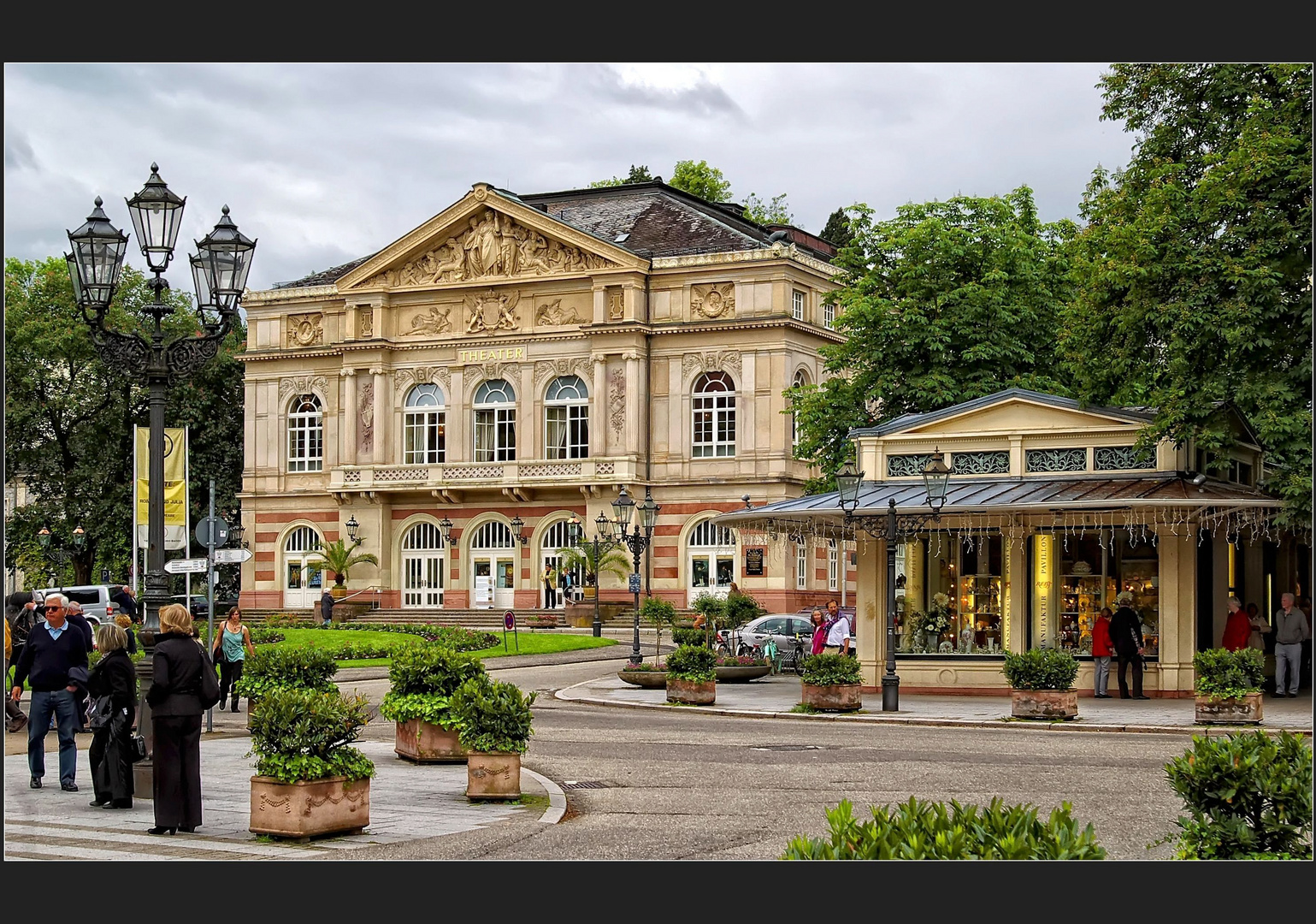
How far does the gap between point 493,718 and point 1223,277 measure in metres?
17.0

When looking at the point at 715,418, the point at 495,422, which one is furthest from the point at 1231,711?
the point at 495,422

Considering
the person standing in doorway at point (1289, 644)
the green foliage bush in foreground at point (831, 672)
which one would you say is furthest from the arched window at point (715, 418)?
the green foliage bush in foreground at point (831, 672)

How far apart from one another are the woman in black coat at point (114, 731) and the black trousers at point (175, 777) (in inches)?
79.7

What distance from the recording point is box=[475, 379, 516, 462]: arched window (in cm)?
6631

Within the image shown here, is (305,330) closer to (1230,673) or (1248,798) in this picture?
(1230,673)

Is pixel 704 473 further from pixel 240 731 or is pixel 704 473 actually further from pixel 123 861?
pixel 123 861

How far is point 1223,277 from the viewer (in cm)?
2744

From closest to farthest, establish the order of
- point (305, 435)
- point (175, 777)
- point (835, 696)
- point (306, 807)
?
point (306, 807) → point (175, 777) → point (835, 696) → point (305, 435)

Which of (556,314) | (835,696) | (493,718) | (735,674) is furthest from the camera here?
(556,314)

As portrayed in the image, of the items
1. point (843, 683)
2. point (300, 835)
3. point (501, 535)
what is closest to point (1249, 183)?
point (843, 683)

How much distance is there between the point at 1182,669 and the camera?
95.0 ft

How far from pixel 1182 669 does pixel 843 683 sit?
6.47m

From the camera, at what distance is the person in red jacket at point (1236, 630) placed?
2817 centimetres

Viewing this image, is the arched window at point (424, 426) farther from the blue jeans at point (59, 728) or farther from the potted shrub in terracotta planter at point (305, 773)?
the potted shrub in terracotta planter at point (305, 773)
